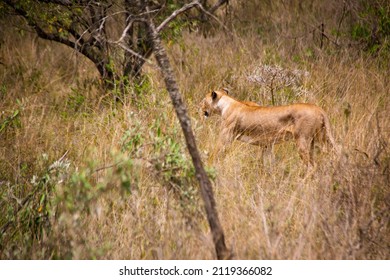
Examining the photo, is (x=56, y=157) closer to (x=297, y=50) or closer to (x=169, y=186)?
(x=169, y=186)

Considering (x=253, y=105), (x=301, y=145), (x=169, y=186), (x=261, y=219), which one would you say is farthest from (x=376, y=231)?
(x=253, y=105)

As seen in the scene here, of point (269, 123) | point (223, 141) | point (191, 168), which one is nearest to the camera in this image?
point (191, 168)

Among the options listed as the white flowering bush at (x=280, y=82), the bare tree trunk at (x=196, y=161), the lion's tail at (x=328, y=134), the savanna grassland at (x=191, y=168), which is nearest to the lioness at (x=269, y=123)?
the lion's tail at (x=328, y=134)

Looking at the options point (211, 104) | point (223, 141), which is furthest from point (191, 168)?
point (211, 104)

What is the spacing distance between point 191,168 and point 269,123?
84.5 inches

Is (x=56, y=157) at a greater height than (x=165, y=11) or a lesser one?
lesser

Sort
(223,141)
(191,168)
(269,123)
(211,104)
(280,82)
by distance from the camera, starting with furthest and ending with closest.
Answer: (280,82) → (211,104) → (223,141) → (269,123) → (191,168)

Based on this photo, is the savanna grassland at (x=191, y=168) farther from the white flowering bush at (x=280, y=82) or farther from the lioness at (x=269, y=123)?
the lioness at (x=269, y=123)

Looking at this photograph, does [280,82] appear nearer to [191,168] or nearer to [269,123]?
[269,123]

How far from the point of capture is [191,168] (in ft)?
13.8

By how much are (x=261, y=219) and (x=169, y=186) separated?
2.59 ft

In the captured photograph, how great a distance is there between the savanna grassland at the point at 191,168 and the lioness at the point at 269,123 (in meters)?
0.17

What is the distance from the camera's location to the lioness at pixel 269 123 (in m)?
5.78

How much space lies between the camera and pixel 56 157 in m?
6.21
